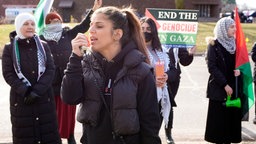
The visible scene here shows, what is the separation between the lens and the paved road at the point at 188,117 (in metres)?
6.39

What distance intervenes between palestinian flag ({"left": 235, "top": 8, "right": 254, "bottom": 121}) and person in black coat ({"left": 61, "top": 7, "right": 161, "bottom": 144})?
2446mm

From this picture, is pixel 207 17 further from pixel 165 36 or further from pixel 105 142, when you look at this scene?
pixel 105 142

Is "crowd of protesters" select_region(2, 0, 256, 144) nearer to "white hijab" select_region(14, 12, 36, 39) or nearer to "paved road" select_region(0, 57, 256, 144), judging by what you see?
"white hijab" select_region(14, 12, 36, 39)

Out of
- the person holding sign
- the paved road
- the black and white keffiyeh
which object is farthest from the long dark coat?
the black and white keffiyeh

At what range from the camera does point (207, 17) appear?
154ft

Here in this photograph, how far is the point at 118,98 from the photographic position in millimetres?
2996

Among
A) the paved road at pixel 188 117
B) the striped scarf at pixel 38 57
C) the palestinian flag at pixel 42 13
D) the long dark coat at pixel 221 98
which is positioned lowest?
the paved road at pixel 188 117

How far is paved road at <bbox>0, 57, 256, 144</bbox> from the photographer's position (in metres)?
6.39

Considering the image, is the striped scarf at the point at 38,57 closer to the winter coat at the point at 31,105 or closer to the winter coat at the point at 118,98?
the winter coat at the point at 31,105

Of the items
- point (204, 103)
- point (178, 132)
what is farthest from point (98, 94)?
point (204, 103)

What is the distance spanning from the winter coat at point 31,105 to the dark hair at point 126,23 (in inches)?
71.4

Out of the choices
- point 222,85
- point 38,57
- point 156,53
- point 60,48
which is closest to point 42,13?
point 60,48

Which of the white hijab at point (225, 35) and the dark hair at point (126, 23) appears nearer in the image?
the dark hair at point (126, 23)

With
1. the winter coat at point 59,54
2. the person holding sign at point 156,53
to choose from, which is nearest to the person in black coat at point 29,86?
the winter coat at point 59,54
